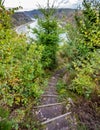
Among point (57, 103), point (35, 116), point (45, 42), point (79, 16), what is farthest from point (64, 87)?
point (79, 16)

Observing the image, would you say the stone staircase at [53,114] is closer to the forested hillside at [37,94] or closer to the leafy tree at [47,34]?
the forested hillside at [37,94]

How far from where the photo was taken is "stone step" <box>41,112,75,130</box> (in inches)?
271

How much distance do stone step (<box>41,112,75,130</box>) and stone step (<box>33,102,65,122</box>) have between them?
0.78 feet

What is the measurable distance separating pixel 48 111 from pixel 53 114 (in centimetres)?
22

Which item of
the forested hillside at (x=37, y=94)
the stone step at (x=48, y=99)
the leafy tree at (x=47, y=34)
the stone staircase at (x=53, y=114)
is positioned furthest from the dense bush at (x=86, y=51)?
the leafy tree at (x=47, y=34)

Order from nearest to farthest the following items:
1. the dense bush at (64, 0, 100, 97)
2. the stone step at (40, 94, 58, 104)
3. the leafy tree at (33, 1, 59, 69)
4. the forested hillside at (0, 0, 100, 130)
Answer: the forested hillside at (0, 0, 100, 130) < the dense bush at (64, 0, 100, 97) < the stone step at (40, 94, 58, 104) < the leafy tree at (33, 1, 59, 69)

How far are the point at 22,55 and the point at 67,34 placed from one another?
7.35 m

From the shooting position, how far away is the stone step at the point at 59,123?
6891 millimetres

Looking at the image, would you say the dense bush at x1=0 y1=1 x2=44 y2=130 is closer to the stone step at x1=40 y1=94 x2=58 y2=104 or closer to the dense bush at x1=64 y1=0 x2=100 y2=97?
the stone step at x1=40 y1=94 x2=58 y2=104

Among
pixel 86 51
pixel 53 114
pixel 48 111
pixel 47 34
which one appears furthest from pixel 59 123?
pixel 47 34

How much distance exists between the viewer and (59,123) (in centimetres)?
713

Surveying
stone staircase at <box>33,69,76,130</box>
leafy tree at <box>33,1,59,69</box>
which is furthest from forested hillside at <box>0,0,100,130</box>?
leafy tree at <box>33,1,59,69</box>

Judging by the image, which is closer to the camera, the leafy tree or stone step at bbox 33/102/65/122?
stone step at bbox 33/102/65/122

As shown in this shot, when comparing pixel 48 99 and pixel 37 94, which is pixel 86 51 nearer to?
pixel 48 99
